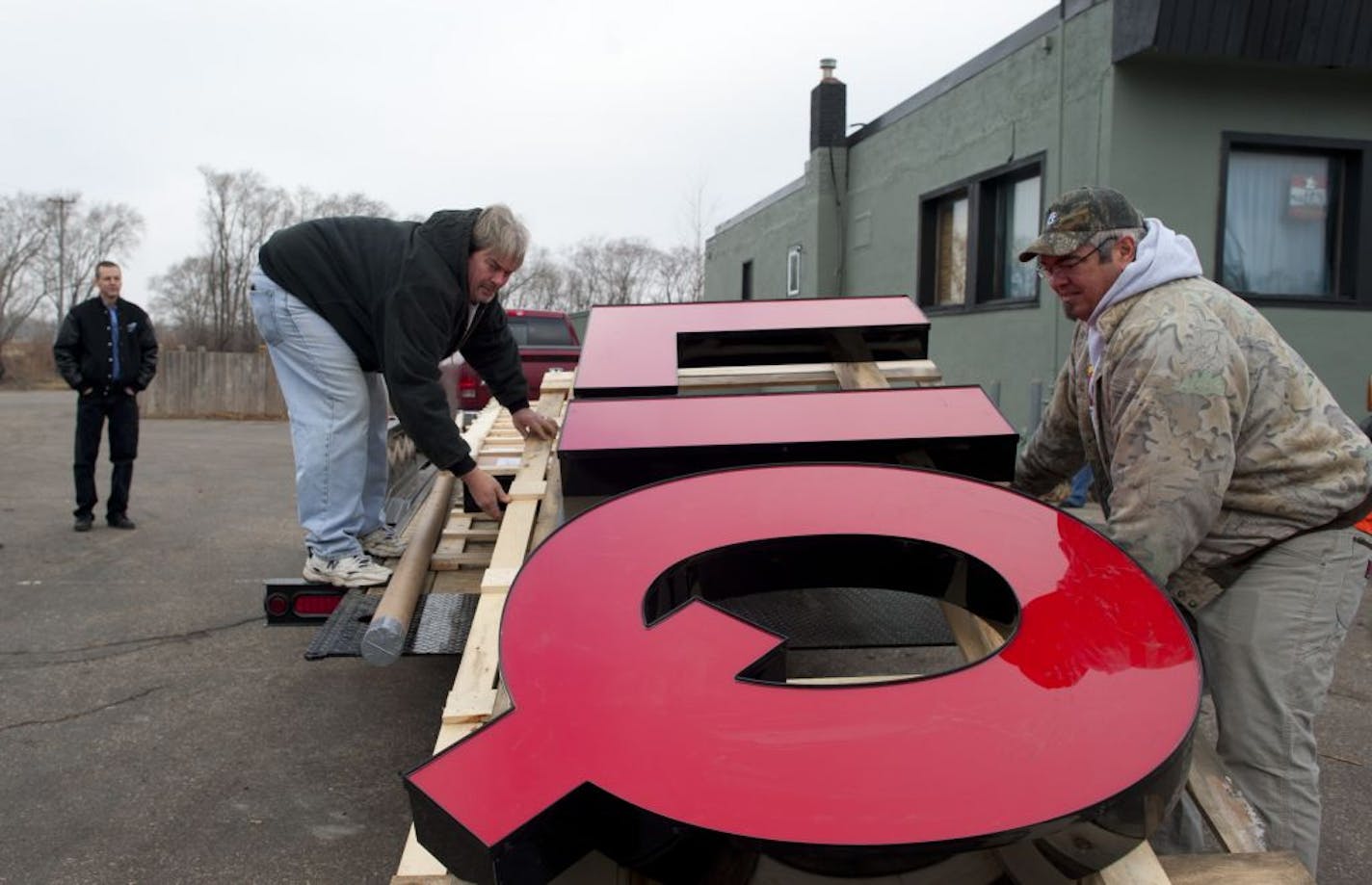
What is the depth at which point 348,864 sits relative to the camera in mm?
3240

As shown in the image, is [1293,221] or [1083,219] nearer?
[1083,219]

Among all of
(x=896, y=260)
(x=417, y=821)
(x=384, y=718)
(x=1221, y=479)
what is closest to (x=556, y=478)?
(x=384, y=718)

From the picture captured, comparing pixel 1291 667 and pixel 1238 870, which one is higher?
pixel 1291 667

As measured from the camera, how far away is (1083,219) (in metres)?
2.57

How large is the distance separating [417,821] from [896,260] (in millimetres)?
11673

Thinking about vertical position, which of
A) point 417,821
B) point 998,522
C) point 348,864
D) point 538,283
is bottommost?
point 348,864

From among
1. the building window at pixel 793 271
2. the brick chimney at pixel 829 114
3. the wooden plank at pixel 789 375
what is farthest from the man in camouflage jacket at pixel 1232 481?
the building window at pixel 793 271

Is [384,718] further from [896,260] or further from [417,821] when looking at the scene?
[896,260]

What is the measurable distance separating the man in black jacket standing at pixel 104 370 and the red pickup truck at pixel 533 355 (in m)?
2.86

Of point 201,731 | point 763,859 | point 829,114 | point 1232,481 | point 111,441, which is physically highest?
point 829,114

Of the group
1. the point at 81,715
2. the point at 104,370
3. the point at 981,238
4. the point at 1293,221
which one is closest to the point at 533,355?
the point at 104,370

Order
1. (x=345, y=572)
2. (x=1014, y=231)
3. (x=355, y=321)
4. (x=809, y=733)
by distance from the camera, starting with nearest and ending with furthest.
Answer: (x=809, y=733)
(x=345, y=572)
(x=355, y=321)
(x=1014, y=231)

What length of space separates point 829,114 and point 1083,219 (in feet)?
39.8

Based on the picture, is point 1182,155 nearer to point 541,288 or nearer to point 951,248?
point 951,248
